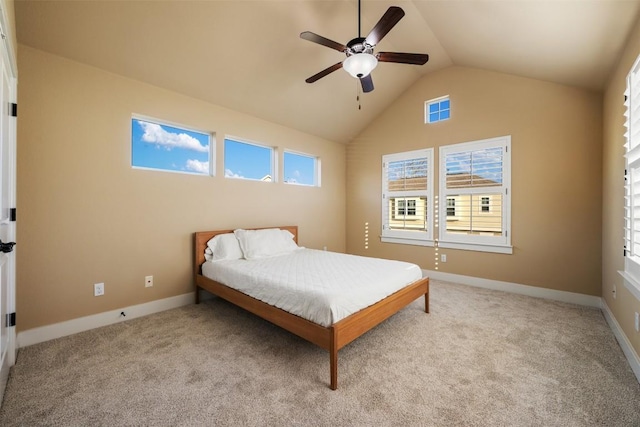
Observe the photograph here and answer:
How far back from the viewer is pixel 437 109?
4.29 m

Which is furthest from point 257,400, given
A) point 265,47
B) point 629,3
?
point 629,3

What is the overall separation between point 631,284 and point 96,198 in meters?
4.58

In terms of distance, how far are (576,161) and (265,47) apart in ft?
12.8

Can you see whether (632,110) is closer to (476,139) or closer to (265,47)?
(476,139)

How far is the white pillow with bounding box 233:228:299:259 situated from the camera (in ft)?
10.8

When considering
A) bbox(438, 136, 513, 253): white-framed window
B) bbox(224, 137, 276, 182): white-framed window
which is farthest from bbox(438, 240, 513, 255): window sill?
bbox(224, 137, 276, 182): white-framed window

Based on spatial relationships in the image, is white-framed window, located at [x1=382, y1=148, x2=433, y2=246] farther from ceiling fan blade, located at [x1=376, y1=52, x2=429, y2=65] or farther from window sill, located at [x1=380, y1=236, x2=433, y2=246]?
ceiling fan blade, located at [x1=376, y1=52, x2=429, y2=65]

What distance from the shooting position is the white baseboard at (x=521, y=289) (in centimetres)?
312

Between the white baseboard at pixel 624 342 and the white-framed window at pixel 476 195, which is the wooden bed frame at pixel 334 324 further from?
the white-framed window at pixel 476 195

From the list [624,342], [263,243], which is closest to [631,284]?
[624,342]

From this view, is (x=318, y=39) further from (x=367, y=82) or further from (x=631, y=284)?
(x=631, y=284)

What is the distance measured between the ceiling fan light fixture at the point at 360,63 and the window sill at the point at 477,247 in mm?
2946

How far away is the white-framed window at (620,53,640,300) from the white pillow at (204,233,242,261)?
3.54m

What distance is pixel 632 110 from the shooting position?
6.45ft
